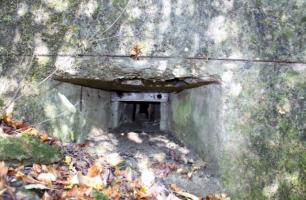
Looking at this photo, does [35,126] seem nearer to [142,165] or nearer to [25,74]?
[25,74]

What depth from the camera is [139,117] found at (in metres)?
5.88

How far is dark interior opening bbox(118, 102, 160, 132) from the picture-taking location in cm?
521

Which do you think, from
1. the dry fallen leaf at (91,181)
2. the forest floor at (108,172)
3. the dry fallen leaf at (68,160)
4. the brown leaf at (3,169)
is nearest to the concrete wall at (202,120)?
the forest floor at (108,172)

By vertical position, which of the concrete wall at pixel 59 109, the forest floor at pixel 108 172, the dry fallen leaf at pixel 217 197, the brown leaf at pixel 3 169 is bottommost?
the dry fallen leaf at pixel 217 197

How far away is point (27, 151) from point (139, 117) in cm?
316

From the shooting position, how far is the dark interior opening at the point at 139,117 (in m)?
5.21

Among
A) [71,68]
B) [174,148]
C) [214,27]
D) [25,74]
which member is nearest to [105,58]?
[71,68]

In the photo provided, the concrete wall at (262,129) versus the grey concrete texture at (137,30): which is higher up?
the grey concrete texture at (137,30)

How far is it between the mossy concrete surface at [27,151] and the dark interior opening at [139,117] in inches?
80.3

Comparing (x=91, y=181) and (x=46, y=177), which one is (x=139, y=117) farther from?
(x=46, y=177)

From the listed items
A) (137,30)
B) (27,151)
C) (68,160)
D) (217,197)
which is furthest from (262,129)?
(27,151)

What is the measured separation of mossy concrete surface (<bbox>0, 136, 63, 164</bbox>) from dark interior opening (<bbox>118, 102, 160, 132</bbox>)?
2041 mm

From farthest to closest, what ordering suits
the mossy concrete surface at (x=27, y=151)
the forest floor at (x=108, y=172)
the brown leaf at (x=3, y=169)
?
the mossy concrete surface at (x=27, y=151) → the forest floor at (x=108, y=172) → the brown leaf at (x=3, y=169)

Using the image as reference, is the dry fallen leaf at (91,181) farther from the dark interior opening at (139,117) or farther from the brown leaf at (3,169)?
the dark interior opening at (139,117)
